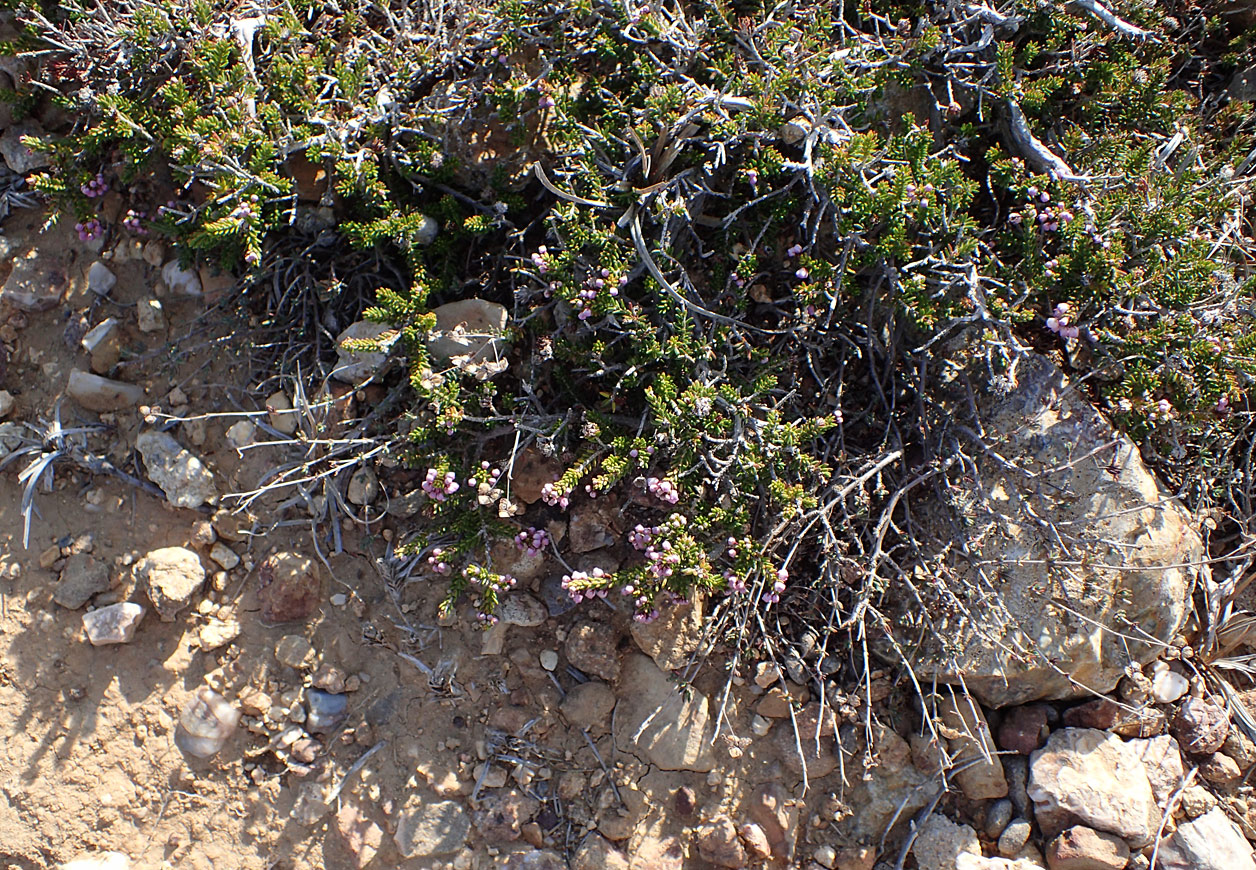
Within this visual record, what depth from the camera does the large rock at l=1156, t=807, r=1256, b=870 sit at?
3.75 metres

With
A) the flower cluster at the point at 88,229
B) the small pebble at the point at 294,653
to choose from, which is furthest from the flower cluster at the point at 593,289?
the flower cluster at the point at 88,229

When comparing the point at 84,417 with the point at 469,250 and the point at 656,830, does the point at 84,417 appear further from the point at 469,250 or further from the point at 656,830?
the point at 656,830

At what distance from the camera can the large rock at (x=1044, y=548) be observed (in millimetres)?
3795

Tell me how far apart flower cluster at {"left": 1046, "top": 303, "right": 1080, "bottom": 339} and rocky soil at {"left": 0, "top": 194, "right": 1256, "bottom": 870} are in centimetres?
32

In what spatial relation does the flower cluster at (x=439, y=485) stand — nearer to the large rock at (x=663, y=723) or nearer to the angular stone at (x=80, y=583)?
the large rock at (x=663, y=723)

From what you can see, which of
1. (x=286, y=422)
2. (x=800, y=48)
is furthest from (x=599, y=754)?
(x=800, y=48)

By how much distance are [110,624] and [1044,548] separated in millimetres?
4311

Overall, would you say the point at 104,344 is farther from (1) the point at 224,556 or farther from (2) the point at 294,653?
(2) the point at 294,653

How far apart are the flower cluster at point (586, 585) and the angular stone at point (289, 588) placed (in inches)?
50.5

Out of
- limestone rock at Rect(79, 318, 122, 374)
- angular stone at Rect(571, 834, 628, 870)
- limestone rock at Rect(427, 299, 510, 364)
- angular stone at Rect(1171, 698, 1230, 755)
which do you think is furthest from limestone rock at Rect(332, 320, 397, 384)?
angular stone at Rect(1171, 698, 1230, 755)

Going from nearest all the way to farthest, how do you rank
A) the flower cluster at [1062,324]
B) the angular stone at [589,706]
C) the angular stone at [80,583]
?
the flower cluster at [1062,324]
the angular stone at [589,706]
the angular stone at [80,583]

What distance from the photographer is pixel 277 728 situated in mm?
3969

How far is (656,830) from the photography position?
386 centimetres

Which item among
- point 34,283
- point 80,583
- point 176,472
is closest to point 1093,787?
point 176,472
